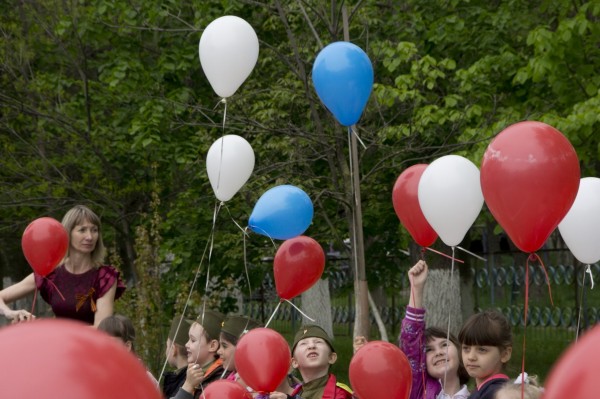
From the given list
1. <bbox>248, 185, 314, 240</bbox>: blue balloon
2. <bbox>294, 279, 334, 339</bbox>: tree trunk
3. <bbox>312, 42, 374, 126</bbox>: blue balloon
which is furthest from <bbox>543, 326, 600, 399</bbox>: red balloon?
<bbox>294, 279, 334, 339</bbox>: tree trunk

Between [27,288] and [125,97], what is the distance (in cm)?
801

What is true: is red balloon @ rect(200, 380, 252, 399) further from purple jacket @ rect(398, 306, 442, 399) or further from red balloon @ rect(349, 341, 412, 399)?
purple jacket @ rect(398, 306, 442, 399)

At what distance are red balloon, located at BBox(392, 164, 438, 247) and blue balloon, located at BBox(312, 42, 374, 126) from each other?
0.66m

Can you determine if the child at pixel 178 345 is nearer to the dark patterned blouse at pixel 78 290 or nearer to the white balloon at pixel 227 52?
the dark patterned blouse at pixel 78 290

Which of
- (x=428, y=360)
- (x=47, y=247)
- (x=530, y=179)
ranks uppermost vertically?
(x=530, y=179)

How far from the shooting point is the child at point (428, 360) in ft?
18.0

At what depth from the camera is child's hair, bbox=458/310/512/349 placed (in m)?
5.02

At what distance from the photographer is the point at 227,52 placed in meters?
7.35

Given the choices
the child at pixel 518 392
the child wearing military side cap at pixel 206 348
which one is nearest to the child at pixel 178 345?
the child wearing military side cap at pixel 206 348

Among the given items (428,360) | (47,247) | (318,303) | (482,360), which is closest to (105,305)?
(47,247)

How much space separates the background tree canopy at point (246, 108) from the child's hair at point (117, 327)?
11.8 feet

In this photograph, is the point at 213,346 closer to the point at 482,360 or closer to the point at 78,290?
the point at 78,290

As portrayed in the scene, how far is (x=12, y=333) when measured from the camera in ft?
6.14

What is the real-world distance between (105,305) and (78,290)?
0.58ft
